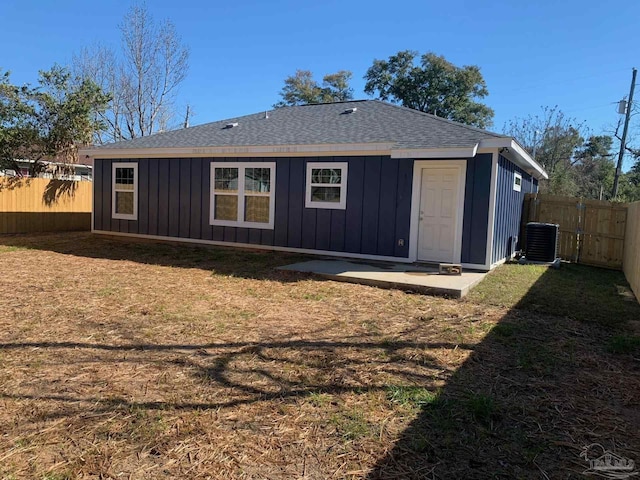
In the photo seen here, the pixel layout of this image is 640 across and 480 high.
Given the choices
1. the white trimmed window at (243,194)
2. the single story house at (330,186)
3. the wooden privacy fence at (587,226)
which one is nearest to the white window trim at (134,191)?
the single story house at (330,186)

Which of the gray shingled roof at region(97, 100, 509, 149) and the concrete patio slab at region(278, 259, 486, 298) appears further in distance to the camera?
the gray shingled roof at region(97, 100, 509, 149)

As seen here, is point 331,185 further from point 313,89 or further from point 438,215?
point 313,89

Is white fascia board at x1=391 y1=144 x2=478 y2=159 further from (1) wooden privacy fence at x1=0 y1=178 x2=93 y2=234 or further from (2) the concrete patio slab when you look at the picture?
(1) wooden privacy fence at x1=0 y1=178 x2=93 y2=234

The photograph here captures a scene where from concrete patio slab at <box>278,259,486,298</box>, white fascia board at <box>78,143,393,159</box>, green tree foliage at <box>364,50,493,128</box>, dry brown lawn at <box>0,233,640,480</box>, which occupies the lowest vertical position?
dry brown lawn at <box>0,233,640,480</box>

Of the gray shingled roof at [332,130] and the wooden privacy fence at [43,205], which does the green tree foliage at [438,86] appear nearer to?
the gray shingled roof at [332,130]

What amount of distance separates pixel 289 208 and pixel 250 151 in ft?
5.09

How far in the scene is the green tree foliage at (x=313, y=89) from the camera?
35375 mm

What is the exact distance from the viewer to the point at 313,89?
118ft

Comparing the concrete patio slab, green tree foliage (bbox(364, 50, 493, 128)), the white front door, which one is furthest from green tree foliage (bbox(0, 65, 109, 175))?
green tree foliage (bbox(364, 50, 493, 128))

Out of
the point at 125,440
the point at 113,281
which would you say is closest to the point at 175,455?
the point at 125,440

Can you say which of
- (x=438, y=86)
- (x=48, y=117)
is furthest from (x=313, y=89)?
(x=48, y=117)

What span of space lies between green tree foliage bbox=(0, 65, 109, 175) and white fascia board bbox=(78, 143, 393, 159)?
5.34 m

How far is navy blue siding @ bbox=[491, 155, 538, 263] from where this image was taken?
345 inches

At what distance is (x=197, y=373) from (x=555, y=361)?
2.99 metres
